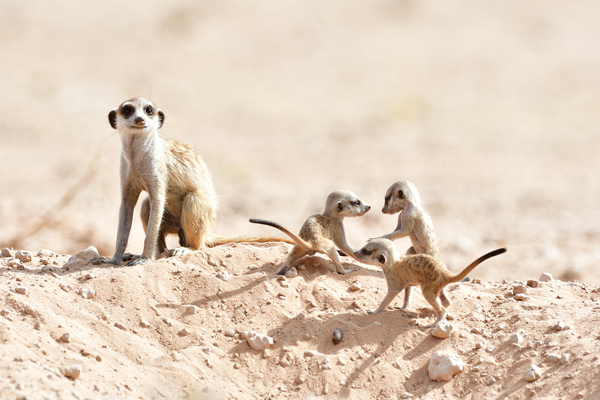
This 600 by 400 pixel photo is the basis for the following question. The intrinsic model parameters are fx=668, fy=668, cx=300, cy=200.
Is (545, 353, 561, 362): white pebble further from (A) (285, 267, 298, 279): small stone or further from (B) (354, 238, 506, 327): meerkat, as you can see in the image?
(A) (285, 267, 298, 279): small stone

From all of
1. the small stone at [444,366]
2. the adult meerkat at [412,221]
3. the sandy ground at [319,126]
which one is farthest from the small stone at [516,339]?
the adult meerkat at [412,221]

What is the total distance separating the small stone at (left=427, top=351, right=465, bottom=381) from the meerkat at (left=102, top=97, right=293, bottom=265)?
2561 millimetres

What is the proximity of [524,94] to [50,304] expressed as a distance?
19162 mm

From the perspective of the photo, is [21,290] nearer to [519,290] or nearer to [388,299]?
[388,299]

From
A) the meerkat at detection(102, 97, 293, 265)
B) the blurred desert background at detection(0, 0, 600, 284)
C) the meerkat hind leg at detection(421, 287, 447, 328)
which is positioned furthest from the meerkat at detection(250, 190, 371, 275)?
the blurred desert background at detection(0, 0, 600, 284)

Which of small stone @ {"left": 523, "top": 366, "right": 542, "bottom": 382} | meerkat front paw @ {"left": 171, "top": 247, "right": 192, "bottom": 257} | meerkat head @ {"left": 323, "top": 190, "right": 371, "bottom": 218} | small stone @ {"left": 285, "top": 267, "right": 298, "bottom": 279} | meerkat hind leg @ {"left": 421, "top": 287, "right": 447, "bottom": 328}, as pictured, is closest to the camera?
small stone @ {"left": 523, "top": 366, "right": 542, "bottom": 382}

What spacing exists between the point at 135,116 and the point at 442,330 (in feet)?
11.3

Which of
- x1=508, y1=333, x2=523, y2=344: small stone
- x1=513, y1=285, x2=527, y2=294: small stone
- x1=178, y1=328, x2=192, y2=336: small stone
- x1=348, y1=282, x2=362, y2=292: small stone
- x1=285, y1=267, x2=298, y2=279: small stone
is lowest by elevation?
x1=508, y1=333, x2=523, y2=344: small stone

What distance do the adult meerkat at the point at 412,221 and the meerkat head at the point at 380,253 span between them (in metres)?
0.93

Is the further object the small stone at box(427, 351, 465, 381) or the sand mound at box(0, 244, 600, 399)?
the small stone at box(427, 351, 465, 381)

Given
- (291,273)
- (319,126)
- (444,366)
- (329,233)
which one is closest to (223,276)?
(291,273)

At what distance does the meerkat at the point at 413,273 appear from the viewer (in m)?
4.97

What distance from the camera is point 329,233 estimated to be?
6105 millimetres

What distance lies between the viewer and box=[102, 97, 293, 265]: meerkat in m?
6.40
